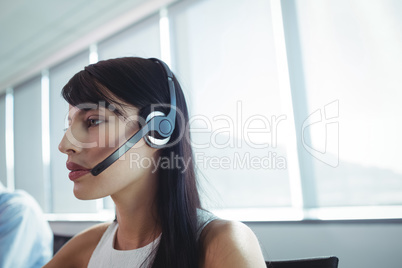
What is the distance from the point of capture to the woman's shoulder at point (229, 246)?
0.58 metres

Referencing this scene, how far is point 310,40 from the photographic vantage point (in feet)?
5.48

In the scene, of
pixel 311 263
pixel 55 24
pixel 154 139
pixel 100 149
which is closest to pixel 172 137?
pixel 154 139

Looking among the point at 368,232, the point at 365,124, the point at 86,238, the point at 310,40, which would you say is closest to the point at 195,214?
the point at 86,238

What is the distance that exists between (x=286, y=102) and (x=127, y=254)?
1305mm

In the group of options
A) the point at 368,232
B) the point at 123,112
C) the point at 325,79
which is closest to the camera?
the point at 123,112

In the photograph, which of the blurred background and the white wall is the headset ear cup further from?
the white wall

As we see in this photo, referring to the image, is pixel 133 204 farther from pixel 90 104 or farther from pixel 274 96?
pixel 274 96

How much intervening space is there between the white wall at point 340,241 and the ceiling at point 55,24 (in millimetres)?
1904

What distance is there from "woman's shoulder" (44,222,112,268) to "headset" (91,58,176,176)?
41cm

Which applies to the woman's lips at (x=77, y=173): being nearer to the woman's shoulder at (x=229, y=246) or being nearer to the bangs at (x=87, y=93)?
the bangs at (x=87, y=93)

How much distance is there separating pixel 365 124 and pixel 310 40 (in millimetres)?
571

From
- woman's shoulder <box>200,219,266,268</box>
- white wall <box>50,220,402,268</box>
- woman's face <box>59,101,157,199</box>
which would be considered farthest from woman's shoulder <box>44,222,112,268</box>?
white wall <box>50,220,402,268</box>

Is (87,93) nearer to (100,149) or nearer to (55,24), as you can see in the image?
(100,149)

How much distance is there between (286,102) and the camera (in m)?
1.74
